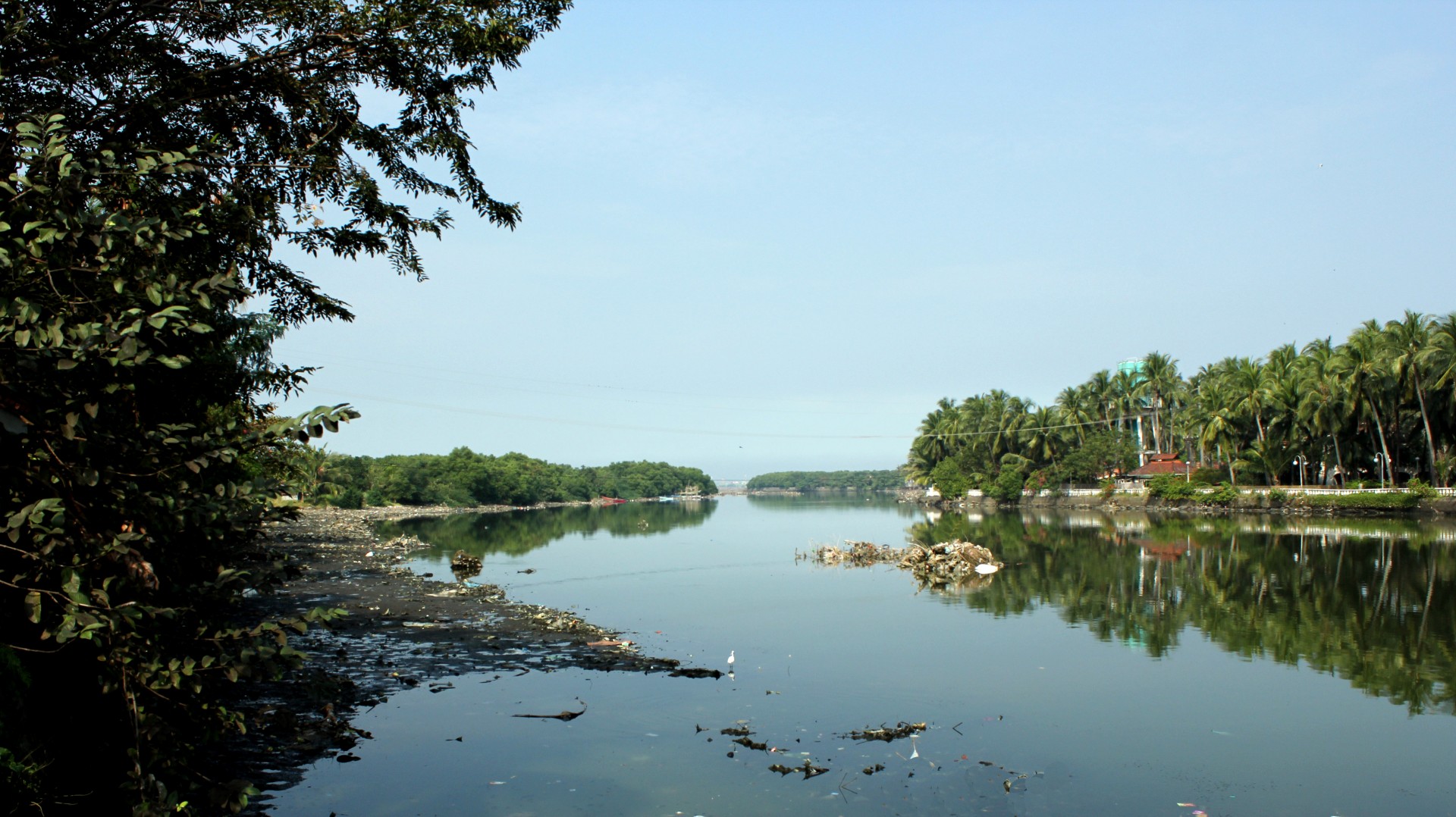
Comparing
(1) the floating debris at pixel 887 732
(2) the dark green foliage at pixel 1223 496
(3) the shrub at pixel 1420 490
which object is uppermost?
(3) the shrub at pixel 1420 490

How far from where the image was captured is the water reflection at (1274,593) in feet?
65.3

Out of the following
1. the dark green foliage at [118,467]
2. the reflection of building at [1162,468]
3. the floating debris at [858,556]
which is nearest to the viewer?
the dark green foliage at [118,467]

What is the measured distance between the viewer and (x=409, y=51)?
34.2ft

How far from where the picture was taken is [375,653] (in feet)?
64.2

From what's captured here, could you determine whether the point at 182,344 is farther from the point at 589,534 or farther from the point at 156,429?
the point at 589,534

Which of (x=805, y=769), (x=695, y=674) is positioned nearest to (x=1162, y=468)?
(x=695, y=674)

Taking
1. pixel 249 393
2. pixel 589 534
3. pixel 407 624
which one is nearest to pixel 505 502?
pixel 589 534

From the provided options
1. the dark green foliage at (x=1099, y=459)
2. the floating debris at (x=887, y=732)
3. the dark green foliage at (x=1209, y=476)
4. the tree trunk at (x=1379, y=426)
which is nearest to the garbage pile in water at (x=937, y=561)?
the floating debris at (x=887, y=732)

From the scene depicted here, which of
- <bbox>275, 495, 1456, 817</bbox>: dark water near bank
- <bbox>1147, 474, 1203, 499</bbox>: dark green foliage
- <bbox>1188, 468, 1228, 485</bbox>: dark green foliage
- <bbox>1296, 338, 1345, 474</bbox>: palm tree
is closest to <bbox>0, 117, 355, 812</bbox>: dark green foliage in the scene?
<bbox>275, 495, 1456, 817</bbox>: dark water near bank

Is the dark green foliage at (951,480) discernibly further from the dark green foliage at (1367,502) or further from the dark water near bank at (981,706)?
the dark water near bank at (981,706)

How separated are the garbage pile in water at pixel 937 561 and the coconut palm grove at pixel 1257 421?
3791 cm

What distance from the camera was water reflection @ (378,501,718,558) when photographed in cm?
5409

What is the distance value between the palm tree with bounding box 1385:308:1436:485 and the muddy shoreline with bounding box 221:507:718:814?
5842cm

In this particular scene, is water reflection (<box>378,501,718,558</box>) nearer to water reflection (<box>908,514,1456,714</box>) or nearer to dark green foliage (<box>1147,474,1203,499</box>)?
water reflection (<box>908,514,1456,714</box>)
